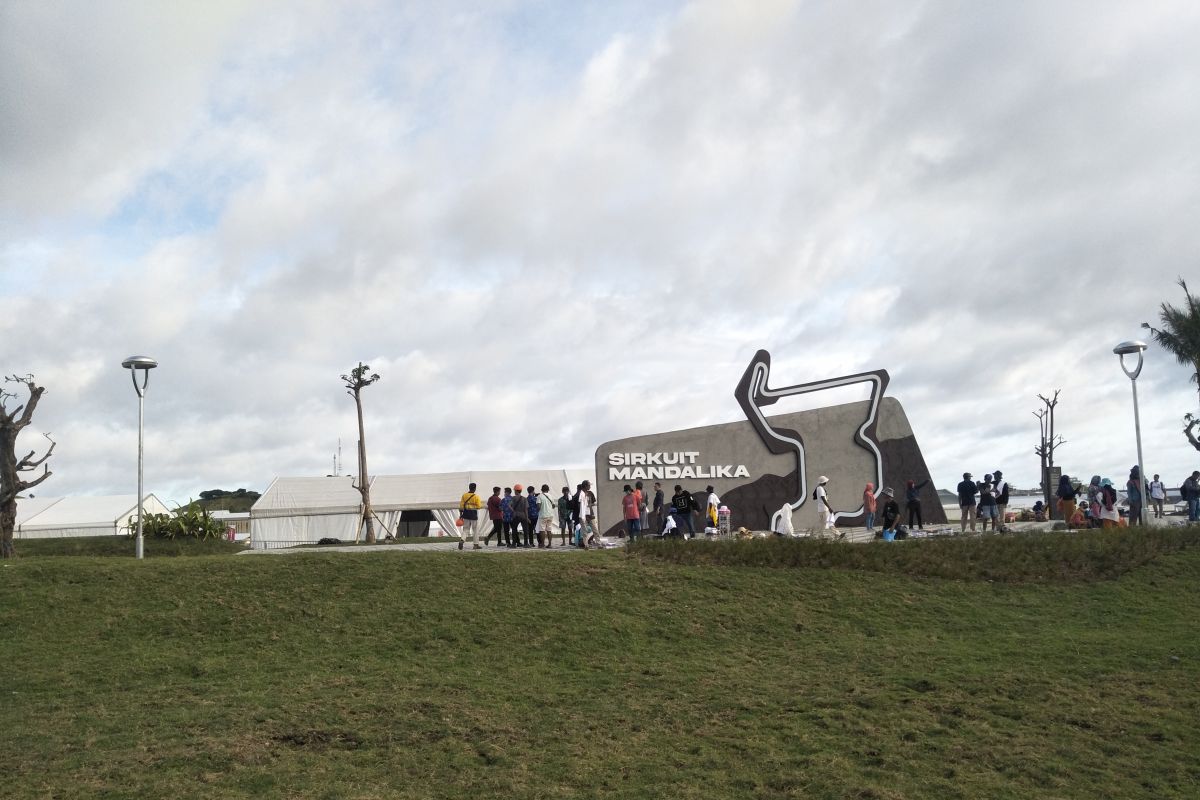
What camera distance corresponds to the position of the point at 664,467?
30328 millimetres

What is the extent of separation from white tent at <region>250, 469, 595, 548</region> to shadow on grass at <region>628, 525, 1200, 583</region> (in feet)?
78.4

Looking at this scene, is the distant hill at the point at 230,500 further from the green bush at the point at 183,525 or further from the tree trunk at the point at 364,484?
the green bush at the point at 183,525

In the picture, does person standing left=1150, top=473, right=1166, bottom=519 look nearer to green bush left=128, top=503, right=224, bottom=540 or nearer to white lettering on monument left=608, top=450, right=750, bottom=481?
white lettering on monument left=608, top=450, right=750, bottom=481

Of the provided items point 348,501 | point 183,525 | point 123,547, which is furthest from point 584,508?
point 348,501

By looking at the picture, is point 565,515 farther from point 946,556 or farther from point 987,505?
point 987,505

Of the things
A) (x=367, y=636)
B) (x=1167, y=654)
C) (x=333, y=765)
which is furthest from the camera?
(x=367, y=636)

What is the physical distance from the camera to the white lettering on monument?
30062 millimetres

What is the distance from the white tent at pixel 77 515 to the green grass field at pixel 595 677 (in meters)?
30.5

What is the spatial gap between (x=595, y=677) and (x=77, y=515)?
4347 centimetres

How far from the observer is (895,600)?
1772 cm

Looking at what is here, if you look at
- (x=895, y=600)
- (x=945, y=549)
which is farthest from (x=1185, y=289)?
(x=895, y=600)

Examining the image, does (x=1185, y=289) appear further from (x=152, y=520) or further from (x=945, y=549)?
(x=152, y=520)

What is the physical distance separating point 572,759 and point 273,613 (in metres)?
7.82

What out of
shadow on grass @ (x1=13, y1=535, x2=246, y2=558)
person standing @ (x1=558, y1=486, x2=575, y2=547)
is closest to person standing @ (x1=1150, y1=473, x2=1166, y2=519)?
person standing @ (x1=558, y1=486, x2=575, y2=547)
